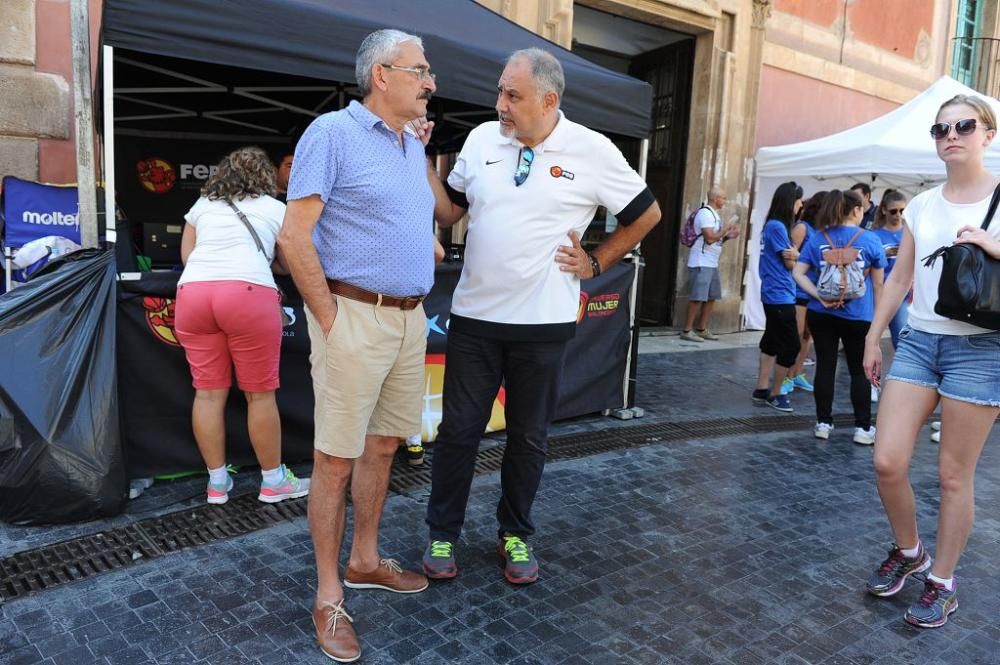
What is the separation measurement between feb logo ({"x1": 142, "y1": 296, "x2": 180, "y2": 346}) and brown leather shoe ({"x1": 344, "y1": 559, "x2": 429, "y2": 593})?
1.53 meters

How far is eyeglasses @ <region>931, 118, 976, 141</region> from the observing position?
262 centimetres

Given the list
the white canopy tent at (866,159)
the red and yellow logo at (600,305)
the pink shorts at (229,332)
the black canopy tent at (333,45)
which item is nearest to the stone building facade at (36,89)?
the black canopy tent at (333,45)

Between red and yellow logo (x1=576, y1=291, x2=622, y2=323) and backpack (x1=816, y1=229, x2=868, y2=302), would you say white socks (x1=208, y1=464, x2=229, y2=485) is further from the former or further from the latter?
backpack (x1=816, y1=229, x2=868, y2=302)

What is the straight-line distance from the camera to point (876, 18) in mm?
11703

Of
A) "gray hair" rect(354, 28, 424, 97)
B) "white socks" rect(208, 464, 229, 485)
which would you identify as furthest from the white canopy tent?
"white socks" rect(208, 464, 229, 485)

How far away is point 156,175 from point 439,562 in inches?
234

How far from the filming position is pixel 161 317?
357 cm

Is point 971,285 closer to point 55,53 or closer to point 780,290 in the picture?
point 780,290

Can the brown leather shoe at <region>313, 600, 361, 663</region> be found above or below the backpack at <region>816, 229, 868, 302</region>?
below

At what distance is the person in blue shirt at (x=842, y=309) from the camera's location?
5.01 meters

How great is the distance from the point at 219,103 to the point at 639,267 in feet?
13.7

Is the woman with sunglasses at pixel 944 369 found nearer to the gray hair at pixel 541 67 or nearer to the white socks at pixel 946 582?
the white socks at pixel 946 582

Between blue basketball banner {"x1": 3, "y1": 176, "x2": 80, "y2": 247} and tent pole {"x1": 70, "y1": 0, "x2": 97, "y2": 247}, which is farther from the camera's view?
blue basketball banner {"x1": 3, "y1": 176, "x2": 80, "y2": 247}

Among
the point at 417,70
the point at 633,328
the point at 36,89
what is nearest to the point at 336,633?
the point at 417,70
